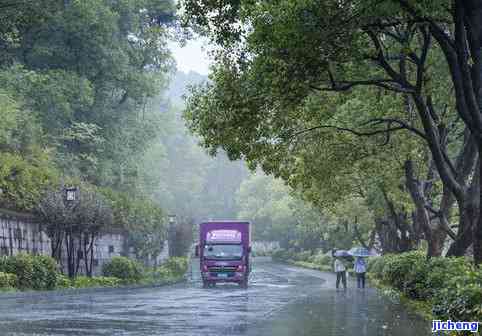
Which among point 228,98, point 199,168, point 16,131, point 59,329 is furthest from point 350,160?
point 199,168

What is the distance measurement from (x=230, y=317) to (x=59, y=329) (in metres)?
5.06

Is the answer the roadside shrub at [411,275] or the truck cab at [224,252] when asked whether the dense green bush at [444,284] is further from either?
the truck cab at [224,252]

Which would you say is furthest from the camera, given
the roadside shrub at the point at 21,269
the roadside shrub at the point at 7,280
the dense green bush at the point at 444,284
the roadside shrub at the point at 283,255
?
the roadside shrub at the point at 283,255

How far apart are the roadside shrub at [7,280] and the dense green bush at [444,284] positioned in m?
12.7

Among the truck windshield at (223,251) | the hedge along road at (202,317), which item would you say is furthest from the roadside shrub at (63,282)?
the truck windshield at (223,251)

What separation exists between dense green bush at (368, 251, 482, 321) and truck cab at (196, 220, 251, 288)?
26.9ft

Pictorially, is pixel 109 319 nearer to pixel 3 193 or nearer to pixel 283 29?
pixel 283 29

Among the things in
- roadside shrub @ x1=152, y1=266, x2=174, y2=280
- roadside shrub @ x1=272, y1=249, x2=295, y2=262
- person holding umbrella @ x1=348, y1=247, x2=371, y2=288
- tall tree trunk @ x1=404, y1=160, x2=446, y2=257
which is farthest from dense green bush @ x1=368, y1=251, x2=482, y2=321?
roadside shrub @ x1=272, y1=249, x2=295, y2=262

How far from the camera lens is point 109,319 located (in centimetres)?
1645

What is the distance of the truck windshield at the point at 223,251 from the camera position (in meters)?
37.0

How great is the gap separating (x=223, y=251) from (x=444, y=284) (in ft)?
73.8

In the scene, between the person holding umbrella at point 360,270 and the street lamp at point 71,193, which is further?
the person holding umbrella at point 360,270

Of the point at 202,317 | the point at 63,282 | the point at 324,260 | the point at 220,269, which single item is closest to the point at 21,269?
the point at 63,282

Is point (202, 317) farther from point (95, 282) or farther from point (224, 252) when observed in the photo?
point (224, 252)
